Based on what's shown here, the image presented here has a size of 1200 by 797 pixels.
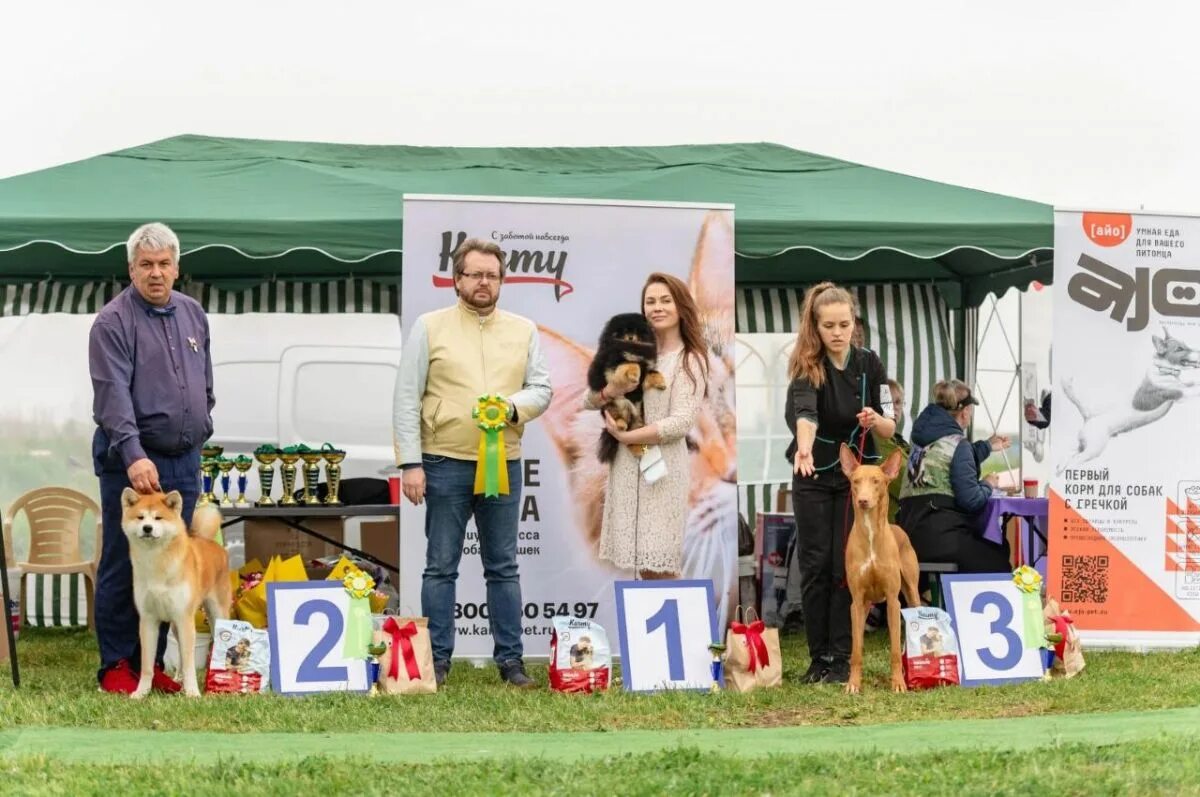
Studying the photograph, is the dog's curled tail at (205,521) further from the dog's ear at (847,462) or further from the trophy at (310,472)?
the dog's ear at (847,462)

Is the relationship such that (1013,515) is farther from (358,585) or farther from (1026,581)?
(358,585)

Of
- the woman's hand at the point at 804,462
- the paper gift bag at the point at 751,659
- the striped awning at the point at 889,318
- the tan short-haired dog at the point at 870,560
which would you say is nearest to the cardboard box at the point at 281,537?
the striped awning at the point at 889,318

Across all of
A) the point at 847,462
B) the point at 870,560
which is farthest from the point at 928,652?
the point at 847,462

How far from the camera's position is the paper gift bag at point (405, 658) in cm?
546

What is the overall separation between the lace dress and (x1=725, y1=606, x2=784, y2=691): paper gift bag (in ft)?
2.09

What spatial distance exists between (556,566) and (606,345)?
37.2 inches

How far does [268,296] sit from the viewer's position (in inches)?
343

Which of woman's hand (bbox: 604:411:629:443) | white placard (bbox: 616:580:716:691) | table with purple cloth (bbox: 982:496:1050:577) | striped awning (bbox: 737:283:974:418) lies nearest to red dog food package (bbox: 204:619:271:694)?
white placard (bbox: 616:580:716:691)

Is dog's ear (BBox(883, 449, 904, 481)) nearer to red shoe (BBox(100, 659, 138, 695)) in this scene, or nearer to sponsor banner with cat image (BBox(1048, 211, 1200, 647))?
sponsor banner with cat image (BBox(1048, 211, 1200, 647))

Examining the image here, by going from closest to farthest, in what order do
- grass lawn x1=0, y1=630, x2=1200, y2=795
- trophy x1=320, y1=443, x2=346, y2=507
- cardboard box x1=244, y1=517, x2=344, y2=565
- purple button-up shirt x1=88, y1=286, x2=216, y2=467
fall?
grass lawn x1=0, y1=630, x2=1200, y2=795
purple button-up shirt x1=88, y1=286, x2=216, y2=467
trophy x1=320, y1=443, x2=346, y2=507
cardboard box x1=244, y1=517, x2=344, y2=565

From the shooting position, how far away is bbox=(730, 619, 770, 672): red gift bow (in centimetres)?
558

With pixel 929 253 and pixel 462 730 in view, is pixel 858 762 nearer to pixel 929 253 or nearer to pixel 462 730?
pixel 462 730

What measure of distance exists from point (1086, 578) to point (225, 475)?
4002mm

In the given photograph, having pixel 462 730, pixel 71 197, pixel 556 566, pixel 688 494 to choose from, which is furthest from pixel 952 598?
pixel 71 197
